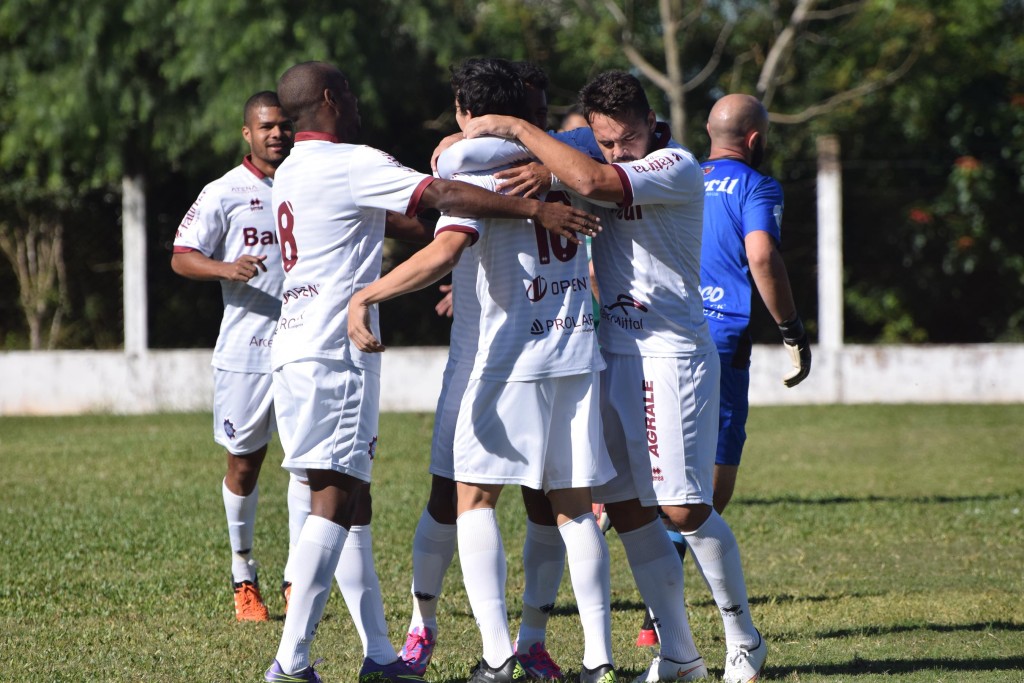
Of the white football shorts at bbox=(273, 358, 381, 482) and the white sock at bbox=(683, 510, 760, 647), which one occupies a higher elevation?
the white football shorts at bbox=(273, 358, 381, 482)

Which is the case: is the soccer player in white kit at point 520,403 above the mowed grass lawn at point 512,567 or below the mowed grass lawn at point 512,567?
above

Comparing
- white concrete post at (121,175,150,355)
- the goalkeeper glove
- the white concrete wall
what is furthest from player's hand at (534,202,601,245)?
white concrete post at (121,175,150,355)

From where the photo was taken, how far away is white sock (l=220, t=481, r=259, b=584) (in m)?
5.87

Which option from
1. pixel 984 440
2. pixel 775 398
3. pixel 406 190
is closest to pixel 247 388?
pixel 406 190

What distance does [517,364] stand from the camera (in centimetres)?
413

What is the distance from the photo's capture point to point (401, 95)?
15.6 meters

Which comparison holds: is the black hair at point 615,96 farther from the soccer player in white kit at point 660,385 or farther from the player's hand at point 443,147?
the player's hand at point 443,147

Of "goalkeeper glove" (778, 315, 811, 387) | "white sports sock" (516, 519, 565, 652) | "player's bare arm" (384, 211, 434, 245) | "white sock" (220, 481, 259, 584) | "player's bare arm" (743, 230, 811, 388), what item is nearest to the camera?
"white sports sock" (516, 519, 565, 652)

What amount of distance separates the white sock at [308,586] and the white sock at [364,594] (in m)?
0.25

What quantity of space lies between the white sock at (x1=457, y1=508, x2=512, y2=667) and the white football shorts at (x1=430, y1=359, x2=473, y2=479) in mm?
215

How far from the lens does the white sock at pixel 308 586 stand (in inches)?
163

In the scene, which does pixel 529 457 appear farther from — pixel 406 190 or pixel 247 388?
pixel 247 388

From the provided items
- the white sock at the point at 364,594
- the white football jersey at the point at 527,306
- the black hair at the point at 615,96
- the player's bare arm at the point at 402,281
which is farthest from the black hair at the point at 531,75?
→ the white sock at the point at 364,594

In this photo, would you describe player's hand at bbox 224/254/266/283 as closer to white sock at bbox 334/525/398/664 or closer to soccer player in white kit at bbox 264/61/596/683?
soccer player in white kit at bbox 264/61/596/683
